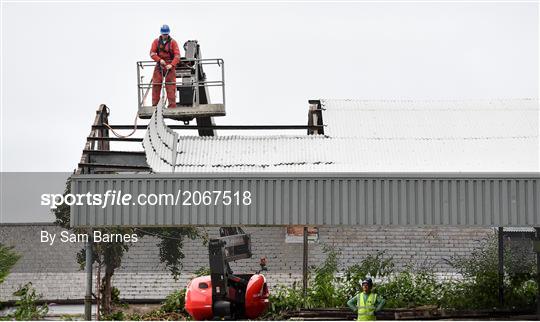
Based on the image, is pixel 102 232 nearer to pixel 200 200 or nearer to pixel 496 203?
pixel 200 200

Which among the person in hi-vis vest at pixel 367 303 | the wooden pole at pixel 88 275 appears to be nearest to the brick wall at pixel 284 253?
the wooden pole at pixel 88 275

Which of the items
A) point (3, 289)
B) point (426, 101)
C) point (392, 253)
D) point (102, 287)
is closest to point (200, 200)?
point (102, 287)

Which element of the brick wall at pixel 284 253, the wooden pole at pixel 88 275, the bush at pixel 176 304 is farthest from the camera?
the brick wall at pixel 284 253

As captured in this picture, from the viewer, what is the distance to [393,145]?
24906 mm

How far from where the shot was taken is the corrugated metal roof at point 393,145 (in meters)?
23.5

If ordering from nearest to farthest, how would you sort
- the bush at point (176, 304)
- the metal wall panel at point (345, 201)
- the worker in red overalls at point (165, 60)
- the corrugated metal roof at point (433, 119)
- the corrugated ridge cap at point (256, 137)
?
1. the metal wall panel at point (345, 201)
2. the worker in red overalls at point (165, 60)
3. the corrugated ridge cap at point (256, 137)
4. the bush at point (176, 304)
5. the corrugated metal roof at point (433, 119)

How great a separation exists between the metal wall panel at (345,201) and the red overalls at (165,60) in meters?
5.18

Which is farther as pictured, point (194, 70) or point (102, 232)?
point (102, 232)

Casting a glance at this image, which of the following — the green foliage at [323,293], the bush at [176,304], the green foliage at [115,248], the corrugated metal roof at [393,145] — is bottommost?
the bush at [176,304]

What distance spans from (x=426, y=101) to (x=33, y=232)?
15650 mm

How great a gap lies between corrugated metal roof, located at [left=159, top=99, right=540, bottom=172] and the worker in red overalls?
1.28 meters

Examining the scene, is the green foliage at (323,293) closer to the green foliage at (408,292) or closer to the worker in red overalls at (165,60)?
the green foliage at (408,292)

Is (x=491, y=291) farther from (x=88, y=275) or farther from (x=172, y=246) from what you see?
(x=172, y=246)

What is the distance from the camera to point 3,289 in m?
35.2
